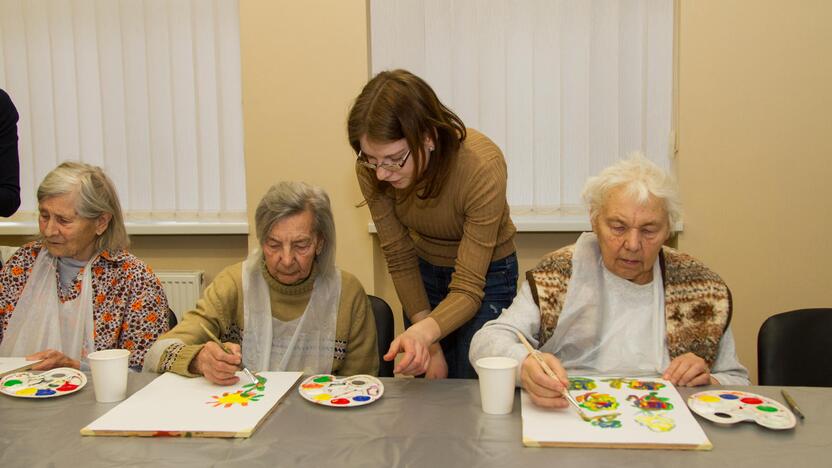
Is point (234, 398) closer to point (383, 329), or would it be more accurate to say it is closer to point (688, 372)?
point (383, 329)

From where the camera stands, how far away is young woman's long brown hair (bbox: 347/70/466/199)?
1.88m

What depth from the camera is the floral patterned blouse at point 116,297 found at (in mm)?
2178

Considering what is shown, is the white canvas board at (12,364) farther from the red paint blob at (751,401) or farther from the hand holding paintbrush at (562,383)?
the red paint blob at (751,401)

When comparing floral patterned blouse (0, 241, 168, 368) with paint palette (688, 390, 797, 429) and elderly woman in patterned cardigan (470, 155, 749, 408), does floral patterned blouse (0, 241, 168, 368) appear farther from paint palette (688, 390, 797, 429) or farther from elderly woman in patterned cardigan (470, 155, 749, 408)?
paint palette (688, 390, 797, 429)

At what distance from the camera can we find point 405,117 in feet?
6.19

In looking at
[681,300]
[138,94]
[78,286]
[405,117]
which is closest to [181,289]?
[138,94]

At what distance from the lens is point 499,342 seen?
1780 mm

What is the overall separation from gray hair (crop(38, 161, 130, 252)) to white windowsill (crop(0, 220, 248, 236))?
1.20 m

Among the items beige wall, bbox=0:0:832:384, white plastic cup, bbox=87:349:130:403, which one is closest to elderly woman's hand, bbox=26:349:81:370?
white plastic cup, bbox=87:349:130:403

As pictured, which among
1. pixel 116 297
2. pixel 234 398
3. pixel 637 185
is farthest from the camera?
pixel 116 297

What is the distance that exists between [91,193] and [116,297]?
13.1 inches

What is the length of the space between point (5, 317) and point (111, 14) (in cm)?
188

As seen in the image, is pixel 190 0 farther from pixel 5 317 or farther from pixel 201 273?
pixel 5 317

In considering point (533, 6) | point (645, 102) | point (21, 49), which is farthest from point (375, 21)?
point (21, 49)
